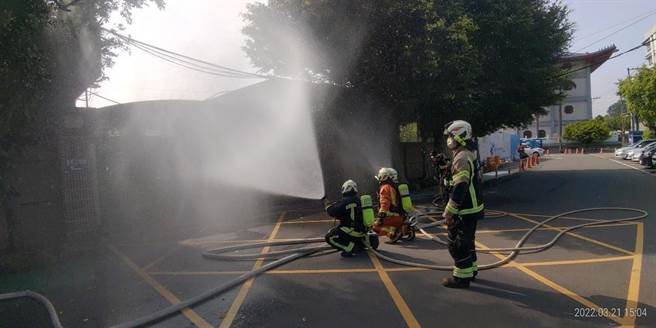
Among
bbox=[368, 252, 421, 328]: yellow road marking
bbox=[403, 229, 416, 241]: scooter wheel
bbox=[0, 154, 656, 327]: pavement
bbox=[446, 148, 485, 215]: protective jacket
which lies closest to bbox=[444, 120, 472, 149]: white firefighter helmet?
bbox=[446, 148, 485, 215]: protective jacket

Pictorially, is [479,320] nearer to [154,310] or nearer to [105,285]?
[154,310]

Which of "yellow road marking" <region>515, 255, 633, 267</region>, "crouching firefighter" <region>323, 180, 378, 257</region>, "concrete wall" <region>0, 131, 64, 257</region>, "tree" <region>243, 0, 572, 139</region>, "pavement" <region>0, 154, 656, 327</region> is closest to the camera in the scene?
"pavement" <region>0, 154, 656, 327</region>

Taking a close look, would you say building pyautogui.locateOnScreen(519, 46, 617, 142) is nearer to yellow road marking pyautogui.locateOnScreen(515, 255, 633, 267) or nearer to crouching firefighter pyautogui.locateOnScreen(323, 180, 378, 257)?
yellow road marking pyautogui.locateOnScreen(515, 255, 633, 267)

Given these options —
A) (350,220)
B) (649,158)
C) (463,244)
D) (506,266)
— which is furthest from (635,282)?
(649,158)

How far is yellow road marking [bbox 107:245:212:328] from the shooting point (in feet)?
16.3

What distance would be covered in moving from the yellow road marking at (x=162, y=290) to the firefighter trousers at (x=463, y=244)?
9.41 feet

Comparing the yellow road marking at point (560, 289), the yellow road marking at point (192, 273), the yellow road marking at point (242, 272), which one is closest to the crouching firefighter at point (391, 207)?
the yellow road marking at point (242, 272)

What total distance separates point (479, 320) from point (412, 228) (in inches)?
155

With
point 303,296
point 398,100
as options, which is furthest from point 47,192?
point 398,100

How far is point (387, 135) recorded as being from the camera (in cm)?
1580

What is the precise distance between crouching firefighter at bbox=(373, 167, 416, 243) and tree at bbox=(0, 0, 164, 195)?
18.8ft

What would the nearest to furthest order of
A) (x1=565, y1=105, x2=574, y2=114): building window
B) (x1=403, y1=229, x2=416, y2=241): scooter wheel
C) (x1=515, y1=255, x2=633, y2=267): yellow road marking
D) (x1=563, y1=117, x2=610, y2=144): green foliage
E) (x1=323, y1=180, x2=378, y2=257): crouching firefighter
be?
(x1=515, y1=255, x2=633, y2=267): yellow road marking → (x1=323, y1=180, x2=378, y2=257): crouching firefighter → (x1=403, y1=229, x2=416, y2=241): scooter wheel → (x1=563, y1=117, x2=610, y2=144): green foliage → (x1=565, y1=105, x2=574, y2=114): building window

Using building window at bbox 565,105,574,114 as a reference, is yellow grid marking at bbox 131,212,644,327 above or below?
below

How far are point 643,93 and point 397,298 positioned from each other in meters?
30.5
